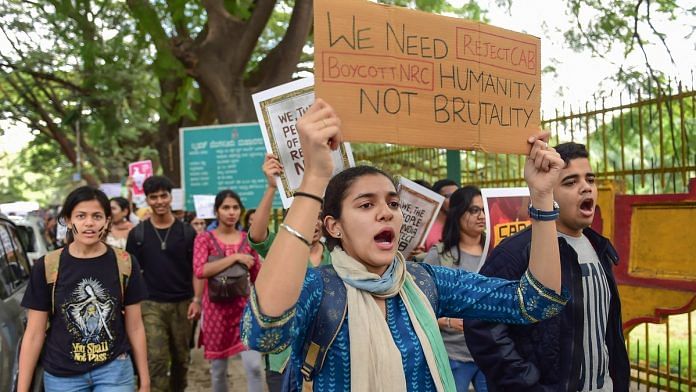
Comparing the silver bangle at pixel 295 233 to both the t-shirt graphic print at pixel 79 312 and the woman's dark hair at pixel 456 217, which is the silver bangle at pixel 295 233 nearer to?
the t-shirt graphic print at pixel 79 312

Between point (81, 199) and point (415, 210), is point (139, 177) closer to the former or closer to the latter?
point (81, 199)

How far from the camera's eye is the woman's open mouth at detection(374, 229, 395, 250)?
6.66ft

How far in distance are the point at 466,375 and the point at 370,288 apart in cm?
252

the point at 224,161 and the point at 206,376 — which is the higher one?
the point at 224,161

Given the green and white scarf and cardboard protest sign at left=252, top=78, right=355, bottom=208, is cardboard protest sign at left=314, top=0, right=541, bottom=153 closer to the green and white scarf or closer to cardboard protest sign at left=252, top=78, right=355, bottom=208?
the green and white scarf

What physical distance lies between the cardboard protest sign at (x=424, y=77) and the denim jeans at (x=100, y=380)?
235 cm

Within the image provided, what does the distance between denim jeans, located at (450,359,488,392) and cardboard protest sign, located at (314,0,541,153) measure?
2196 mm

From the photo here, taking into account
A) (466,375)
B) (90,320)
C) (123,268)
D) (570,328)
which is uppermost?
(123,268)

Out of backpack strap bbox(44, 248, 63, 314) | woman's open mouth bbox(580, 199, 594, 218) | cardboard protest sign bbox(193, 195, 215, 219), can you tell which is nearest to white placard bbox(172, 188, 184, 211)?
cardboard protest sign bbox(193, 195, 215, 219)

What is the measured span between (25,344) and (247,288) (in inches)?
77.5

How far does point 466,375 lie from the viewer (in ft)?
14.0

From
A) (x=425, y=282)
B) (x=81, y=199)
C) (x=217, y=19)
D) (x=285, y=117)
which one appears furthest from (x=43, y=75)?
(x=425, y=282)

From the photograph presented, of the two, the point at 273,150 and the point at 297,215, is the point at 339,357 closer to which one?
the point at 297,215

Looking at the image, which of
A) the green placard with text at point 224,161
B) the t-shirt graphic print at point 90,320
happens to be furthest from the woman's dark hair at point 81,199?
the green placard with text at point 224,161
